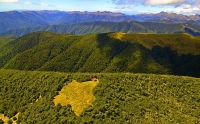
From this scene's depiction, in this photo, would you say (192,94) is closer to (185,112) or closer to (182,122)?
(185,112)

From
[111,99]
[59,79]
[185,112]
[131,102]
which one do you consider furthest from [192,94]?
[59,79]

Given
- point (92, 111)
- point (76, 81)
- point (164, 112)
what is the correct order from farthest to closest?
point (76, 81) → point (164, 112) → point (92, 111)

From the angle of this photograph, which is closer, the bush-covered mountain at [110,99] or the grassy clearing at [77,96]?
the bush-covered mountain at [110,99]

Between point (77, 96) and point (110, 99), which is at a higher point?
point (77, 96)

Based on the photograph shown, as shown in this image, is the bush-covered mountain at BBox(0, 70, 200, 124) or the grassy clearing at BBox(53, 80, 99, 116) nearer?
the bush-covered mountain at BBox(0, 70, 200, 124)
